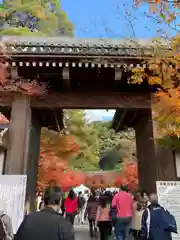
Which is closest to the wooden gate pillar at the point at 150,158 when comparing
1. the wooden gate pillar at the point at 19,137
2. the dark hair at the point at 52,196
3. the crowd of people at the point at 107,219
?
the crowd of people at the point at 107,219

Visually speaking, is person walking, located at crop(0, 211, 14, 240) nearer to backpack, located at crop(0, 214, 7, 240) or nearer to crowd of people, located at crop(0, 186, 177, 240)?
backpack, located at crop(0, 214, 7, 240)

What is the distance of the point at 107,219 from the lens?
7695 mm

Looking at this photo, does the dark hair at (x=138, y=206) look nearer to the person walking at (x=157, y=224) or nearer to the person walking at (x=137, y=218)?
the person walking at (x=137, y=218)

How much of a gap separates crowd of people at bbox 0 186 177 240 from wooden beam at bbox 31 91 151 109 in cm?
285

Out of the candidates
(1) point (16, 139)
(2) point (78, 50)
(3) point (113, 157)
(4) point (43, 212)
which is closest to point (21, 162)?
(1) point (16, 139)

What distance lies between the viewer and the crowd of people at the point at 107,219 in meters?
2.43

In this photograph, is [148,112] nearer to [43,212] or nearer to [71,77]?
[71,77]

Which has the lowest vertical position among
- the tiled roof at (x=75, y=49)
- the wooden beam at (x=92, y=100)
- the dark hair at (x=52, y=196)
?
the dark hair at (x=52, y=196)

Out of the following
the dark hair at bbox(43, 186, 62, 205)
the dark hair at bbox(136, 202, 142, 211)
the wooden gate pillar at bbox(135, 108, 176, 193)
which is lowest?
the dark hair at bbox(136, 202, 142, 211)

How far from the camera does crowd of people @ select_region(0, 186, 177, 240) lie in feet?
7.98

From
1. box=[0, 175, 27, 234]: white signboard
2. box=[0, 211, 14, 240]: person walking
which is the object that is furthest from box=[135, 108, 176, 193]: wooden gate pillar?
box=[0, 211, 14, 240]: person walking

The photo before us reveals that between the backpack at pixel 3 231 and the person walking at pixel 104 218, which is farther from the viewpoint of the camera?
the person walking at pixel 104 218

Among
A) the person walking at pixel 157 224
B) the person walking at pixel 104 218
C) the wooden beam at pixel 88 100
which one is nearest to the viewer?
the person walking at pixel 157 224

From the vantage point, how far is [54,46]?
304 inches
